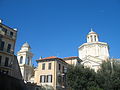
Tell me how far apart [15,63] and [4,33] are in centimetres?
736

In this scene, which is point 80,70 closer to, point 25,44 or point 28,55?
point 28,55

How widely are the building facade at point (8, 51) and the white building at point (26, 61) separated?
15.5 meters

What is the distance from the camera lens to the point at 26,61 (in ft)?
172

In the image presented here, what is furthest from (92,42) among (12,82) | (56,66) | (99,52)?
(12,82)

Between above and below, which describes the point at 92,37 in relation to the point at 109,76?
above

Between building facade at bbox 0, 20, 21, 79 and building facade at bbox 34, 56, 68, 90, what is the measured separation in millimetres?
5708

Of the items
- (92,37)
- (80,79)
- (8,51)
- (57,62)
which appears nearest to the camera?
(80,79)

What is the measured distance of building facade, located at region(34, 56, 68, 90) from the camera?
36125 mm

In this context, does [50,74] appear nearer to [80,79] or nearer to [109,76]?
[80,79]

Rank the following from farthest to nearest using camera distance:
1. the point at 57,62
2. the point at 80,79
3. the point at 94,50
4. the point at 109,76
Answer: the point at 94,50, the point at 57,62, the point at 80,79, the point at 109,76

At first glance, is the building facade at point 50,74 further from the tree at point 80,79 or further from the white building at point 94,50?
the white building at point 94,50

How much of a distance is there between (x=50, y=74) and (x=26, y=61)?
18282 millimetres

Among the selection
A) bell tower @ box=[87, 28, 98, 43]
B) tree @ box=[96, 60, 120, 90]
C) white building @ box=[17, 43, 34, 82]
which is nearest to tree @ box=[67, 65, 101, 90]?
tree @ box=[96, 60, 120, 90]

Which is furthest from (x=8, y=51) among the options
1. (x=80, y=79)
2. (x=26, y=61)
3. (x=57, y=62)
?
(x=26, y=61)
